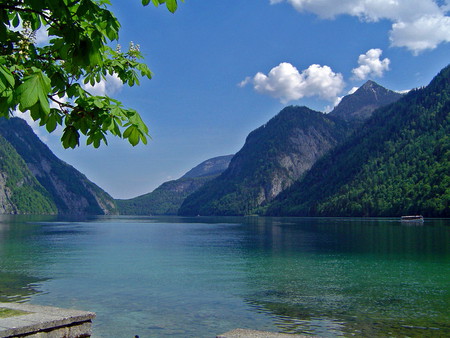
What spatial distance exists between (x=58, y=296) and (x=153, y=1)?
31.7 m

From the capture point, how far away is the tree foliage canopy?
4.95 meters

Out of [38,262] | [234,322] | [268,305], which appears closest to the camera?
[234,322]

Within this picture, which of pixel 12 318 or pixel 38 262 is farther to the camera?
pixel 38 262

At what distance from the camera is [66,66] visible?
7.16 meters

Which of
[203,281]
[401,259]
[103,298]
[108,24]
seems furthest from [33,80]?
[401,259]

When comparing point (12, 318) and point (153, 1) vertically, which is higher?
point (153, 1)

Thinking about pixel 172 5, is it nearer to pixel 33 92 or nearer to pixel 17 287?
pixel 33 92

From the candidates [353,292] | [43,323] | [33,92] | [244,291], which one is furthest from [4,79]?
[353,292]

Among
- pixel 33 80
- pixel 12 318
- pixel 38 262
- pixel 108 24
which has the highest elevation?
pixel 108 24

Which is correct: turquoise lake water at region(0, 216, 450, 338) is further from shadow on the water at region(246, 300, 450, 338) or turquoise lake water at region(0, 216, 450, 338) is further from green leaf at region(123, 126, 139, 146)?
green leaf at region(123, 126, 139, 146)

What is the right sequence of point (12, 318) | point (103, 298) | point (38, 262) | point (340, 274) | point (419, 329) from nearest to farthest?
point (12, 318) → point (419, 329) → point (103, 298) → point (340, 274) → point (38, 262)

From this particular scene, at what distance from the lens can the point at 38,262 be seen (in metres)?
54.1

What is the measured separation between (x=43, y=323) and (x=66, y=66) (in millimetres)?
6897

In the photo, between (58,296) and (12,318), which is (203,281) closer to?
(58,296)
